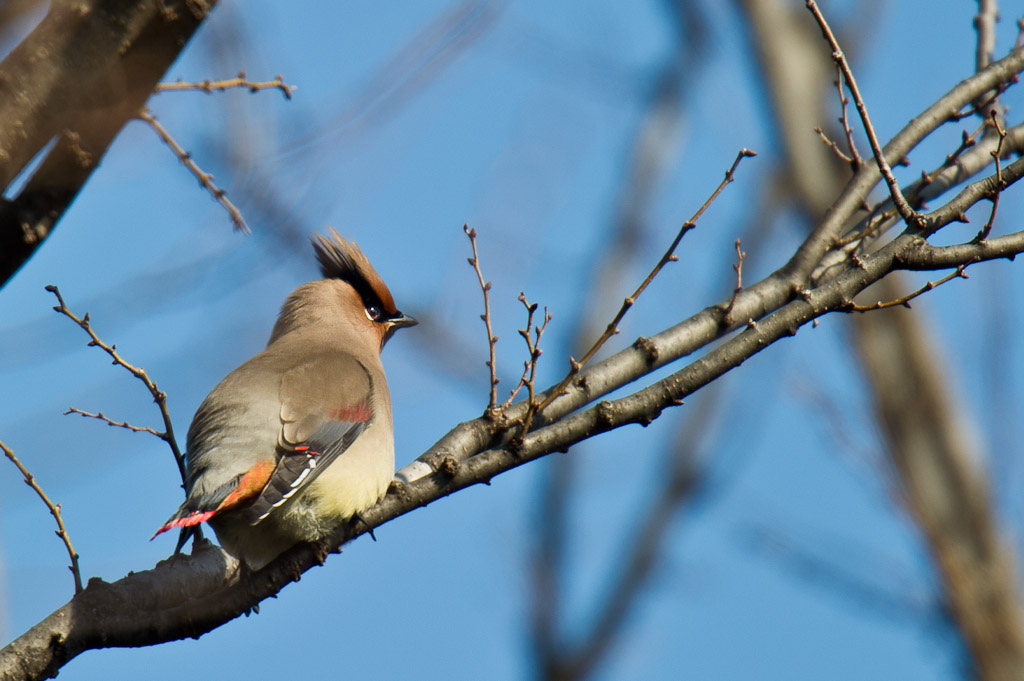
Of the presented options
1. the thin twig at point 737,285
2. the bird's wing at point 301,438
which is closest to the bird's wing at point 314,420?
the bird's wing at point 301,438

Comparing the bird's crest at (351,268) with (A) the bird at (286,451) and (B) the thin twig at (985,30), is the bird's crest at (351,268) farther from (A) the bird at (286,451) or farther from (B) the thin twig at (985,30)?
(B) the thin twig at (985,30)

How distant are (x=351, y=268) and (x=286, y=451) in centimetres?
203

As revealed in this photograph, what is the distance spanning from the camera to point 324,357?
4.79 m

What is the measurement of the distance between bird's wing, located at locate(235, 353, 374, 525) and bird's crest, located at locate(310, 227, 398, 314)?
0.89m

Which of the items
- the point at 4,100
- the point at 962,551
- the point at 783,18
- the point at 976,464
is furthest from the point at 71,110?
the point at 783,18

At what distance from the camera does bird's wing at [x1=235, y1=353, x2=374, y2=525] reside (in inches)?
147

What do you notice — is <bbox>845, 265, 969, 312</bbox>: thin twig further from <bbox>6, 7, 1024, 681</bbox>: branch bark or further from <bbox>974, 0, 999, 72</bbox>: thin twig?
<bbox>974, 0, 999, 72</bbox>: thin twig

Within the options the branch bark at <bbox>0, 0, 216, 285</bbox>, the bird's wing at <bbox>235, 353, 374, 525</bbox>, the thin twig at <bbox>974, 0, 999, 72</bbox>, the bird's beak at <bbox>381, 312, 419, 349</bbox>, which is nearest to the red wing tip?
the bird's wing at <bbox>235, 353, 374, 525</bbox>

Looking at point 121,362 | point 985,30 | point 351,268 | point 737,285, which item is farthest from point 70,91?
point 985,30

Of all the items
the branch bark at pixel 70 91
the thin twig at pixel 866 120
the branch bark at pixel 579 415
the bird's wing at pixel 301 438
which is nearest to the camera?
the branch bark at pixel 70 91

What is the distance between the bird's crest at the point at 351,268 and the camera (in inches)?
228

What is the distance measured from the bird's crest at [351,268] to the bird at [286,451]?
28.5 inches

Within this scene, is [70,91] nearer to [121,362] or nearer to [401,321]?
[121,362]

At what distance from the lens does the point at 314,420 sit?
417cm
